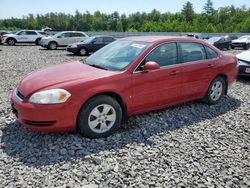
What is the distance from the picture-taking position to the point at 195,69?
5.16m

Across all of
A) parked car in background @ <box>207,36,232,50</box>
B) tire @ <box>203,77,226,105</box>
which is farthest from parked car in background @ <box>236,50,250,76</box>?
parked car in background @ <box>207,36,232,50</box>

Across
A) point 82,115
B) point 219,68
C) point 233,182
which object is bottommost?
point 233,182

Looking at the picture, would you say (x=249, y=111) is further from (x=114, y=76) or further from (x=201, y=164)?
(x=114, y=76)

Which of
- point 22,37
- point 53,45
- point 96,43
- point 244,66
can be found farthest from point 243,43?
point 22,37

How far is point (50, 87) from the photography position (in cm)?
378

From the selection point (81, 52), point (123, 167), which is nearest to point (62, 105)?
point (123, 167)

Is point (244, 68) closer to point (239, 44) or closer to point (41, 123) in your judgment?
point (41, 123)

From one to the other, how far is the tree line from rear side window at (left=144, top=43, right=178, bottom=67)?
2706 inches

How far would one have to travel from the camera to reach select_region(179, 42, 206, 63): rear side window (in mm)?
5074

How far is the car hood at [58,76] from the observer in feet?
12.7

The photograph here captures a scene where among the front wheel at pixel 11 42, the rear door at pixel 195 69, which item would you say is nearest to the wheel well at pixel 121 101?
the rear door at pixel 195 69

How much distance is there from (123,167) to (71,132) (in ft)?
3.90

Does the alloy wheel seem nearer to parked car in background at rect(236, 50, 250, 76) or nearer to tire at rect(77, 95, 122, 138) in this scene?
tire at rect(77, 95, 122, 138)

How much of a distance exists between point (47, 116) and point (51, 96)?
280 mm
